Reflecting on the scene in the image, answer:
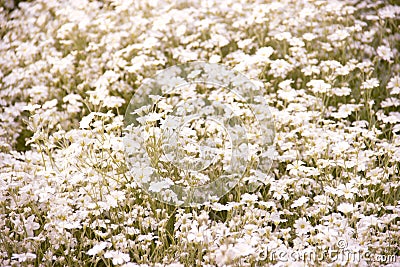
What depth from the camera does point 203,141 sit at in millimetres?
3863

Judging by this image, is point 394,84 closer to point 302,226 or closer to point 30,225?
point 302,226

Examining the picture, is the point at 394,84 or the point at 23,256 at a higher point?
the point at 394,84

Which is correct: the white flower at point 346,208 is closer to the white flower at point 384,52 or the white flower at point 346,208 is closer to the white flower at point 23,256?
the white flower at point 23,256

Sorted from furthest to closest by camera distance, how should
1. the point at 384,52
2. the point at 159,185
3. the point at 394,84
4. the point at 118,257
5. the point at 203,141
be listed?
the point at 384,52 → the point at 394,84 → the point at 203,141 → the point at 159,185 → the point at 118,257

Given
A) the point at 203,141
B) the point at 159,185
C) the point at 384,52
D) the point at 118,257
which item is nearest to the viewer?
the point at 118,257

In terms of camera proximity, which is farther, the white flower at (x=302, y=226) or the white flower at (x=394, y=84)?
the white flower at (x=394, y=84)

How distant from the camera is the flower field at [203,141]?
2.99 meters

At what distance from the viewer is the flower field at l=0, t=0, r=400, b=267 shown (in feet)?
9.82

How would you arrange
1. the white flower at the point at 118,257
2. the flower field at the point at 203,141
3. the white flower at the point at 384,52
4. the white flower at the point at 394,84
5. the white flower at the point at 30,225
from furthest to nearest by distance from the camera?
1. the white flower at the point at 384,52
2. the white flower at the point at 394,84
3. the white flower at the point at 30,225
4. the flower field at the point at 203,141
5. the white flower at the point at 118,257

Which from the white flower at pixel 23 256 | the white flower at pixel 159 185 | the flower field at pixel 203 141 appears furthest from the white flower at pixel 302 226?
the white flower at pixel 23 256

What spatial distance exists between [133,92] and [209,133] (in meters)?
1.29

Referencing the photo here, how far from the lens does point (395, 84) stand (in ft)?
14.6

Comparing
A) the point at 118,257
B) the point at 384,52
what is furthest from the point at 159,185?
the point at 384,52

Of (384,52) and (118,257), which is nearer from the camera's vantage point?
(118,257)
